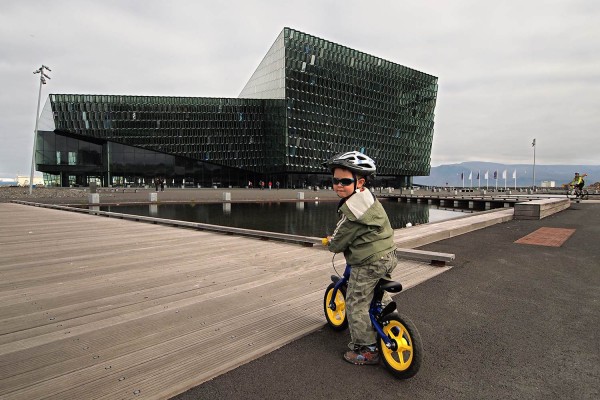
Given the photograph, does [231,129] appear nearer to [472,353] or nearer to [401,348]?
[472,353]

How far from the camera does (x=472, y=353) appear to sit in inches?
129

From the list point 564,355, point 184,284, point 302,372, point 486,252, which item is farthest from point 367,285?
point 486,252

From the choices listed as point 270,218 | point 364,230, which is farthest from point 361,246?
point 270,218

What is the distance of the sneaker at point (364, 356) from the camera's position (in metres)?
3.10

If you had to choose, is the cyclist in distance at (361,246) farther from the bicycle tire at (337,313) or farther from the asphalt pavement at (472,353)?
the bicycle tire at (337,313)

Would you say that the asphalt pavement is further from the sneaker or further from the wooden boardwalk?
the wooden boardwalk

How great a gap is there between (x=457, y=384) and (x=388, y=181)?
9081 cm

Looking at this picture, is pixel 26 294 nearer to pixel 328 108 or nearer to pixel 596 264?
pixel 596 264

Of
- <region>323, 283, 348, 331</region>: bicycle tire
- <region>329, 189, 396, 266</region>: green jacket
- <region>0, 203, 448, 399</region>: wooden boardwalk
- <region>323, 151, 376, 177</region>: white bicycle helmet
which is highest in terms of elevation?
<region>323, 151, 376, 177</region>: white bicycle helmet

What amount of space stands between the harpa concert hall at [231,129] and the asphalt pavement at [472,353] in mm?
60335

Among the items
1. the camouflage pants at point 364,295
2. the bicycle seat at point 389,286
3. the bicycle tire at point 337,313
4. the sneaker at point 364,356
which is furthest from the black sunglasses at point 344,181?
the sneaker at point 364,356

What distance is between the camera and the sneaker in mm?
3098

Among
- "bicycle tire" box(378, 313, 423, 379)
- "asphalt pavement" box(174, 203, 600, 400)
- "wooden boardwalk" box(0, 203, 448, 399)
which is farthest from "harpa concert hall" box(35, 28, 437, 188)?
"bicycle tire" box(378, 313, 423, 379)

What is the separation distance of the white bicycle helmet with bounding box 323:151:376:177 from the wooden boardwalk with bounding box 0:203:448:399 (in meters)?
1.82
